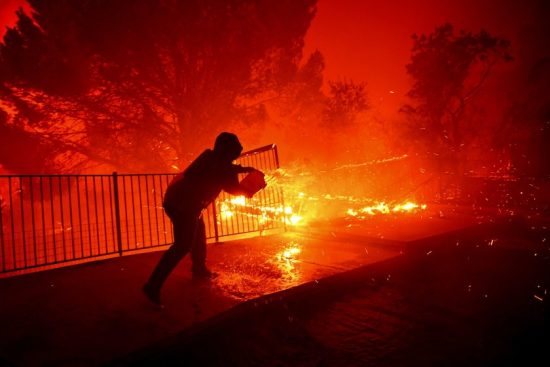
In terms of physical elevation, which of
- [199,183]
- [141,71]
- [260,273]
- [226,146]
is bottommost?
[260,273]

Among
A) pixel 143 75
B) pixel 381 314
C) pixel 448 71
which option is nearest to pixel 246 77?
pixel 143 75

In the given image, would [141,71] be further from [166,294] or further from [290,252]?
[166,294]

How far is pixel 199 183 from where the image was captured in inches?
136

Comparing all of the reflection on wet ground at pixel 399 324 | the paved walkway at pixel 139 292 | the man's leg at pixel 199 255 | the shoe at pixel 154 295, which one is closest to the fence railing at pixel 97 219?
the paved walkway at pixel 139 292

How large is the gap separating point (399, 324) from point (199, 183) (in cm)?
243

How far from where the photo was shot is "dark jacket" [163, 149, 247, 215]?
3385 millimetres

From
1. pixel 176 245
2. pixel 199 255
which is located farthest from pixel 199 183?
pixel 199 255

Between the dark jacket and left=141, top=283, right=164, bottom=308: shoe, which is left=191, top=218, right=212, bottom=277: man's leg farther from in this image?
left=141, top=283, right=164, bottom=308: shoe

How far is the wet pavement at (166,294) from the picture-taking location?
103 inches

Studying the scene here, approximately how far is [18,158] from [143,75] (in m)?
5.90

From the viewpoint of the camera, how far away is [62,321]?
121 inches

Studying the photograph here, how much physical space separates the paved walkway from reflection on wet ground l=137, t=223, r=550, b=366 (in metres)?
0.23

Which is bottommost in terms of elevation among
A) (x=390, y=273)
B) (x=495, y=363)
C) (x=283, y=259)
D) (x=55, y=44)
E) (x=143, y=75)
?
(x=495, y=363)

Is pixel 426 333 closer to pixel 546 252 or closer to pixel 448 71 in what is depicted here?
pixel 546 252
